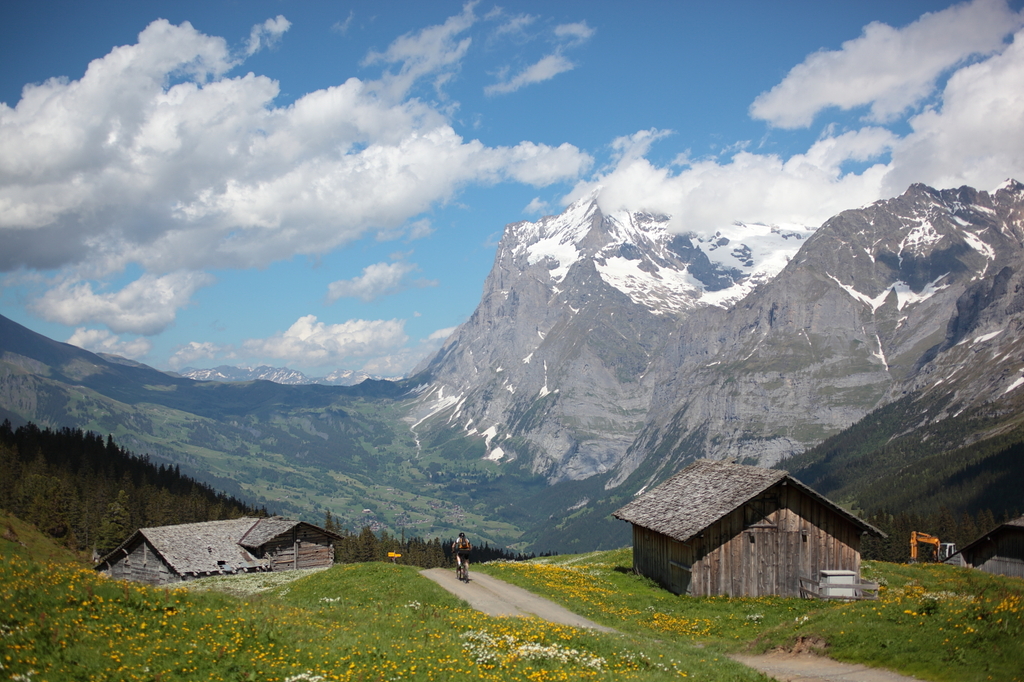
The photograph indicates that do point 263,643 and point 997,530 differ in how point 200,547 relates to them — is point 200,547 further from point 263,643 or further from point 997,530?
point 997,530

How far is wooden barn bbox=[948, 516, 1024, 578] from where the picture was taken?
181ft

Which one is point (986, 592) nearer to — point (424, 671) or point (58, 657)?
point (424, 671)

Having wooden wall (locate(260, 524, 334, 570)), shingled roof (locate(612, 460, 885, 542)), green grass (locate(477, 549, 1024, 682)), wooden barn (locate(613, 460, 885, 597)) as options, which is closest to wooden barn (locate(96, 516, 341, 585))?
wooden wall (locate(260, 524, 334, 570))

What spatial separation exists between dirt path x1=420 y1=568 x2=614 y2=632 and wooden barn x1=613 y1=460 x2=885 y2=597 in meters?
8.26

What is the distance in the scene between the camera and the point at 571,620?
31.9 m

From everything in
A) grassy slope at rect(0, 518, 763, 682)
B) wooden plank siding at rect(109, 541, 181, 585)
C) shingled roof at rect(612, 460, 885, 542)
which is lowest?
wooden plank siding at rect(109, 541, 181, 585)

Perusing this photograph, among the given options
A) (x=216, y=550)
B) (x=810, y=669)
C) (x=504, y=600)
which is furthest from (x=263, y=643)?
(x=216, y=550)

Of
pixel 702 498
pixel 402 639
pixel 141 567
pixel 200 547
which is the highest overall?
pixel 702 498

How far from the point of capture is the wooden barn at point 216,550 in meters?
64.2

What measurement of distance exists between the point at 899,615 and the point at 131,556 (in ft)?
218

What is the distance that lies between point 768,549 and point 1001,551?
32.4m

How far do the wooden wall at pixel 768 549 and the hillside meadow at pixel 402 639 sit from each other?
6.23 metres

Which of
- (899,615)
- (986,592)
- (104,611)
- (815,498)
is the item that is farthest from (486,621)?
(815,498)

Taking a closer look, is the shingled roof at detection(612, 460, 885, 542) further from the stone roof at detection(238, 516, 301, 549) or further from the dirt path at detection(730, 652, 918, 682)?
the stone roof at detection(238, 516, 301, 549)
